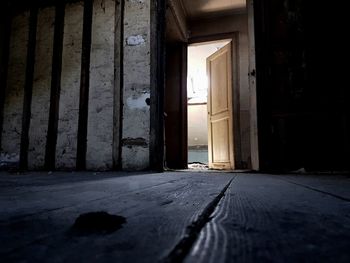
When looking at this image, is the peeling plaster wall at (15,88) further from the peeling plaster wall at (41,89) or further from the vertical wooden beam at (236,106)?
the vertical wooden beam at (236,106)

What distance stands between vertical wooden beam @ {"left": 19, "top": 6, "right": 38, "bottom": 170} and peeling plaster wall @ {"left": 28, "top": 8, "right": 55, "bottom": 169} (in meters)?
0.05

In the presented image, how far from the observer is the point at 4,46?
343 cm

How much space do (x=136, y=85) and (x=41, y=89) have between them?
121cm

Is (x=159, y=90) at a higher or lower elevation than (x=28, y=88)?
lower

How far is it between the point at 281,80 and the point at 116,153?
199cm

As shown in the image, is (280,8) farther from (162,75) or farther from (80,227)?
(80,227)

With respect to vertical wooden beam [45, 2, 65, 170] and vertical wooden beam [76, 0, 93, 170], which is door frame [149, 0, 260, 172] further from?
vertical wooden beam [45, 2, 65, 170]

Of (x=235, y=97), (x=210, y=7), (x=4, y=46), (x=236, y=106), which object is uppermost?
(x=210, y=7)

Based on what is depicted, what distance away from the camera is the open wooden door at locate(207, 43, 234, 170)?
484 centimetres

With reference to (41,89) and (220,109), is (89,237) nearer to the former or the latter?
(41,89)

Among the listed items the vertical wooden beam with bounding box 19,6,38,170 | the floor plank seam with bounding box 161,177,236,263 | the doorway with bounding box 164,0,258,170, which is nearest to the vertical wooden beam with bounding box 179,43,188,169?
the doorway with bounding box 164,0,258,170

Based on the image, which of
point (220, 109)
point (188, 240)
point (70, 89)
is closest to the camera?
point (188, 240)

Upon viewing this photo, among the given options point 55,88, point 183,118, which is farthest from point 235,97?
point 55,88

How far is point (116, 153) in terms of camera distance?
2869 millimetres
